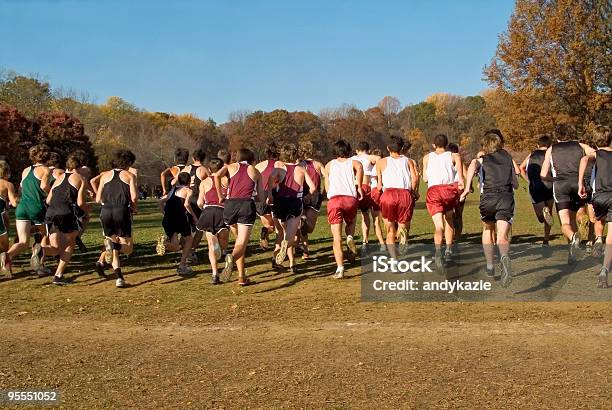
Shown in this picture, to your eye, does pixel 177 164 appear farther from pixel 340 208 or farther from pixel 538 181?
pixel 538 181

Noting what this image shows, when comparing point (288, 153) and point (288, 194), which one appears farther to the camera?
point (288, 153)

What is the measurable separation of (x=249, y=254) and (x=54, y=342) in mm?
6433

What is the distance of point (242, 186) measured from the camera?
31.3ft

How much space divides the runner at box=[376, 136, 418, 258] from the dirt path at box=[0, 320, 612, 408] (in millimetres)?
3149

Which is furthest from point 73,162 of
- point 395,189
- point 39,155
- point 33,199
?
point 395,189

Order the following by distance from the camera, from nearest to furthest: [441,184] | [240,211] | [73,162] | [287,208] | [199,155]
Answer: [240,211] → [441,184] → [287,208] → [73,162] → [199,155]

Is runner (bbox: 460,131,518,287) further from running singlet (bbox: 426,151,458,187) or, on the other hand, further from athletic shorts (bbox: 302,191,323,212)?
athletic shorts (bbox: 302,191,323,212)

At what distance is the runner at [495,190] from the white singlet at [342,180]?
1.82m

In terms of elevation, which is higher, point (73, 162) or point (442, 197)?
point (73, 162)

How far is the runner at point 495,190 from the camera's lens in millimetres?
8922

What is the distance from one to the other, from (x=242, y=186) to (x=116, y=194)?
2.04 m

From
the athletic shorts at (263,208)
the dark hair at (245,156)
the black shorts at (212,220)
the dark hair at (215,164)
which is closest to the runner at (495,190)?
the dark hair at (245,156)

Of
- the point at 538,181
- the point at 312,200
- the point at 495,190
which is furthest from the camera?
the point at 538,181

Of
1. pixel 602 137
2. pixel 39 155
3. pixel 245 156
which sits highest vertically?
pixel 39 155
